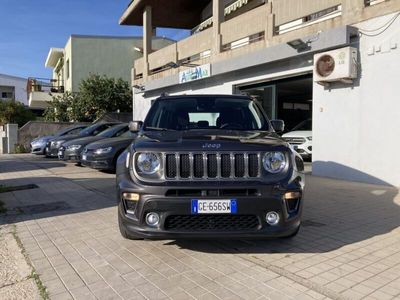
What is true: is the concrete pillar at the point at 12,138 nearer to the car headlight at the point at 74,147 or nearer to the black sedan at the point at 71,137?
the black sedan at the point at 71,137

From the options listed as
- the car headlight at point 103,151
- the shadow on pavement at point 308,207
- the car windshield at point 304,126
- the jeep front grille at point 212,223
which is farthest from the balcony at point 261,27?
the jeep front grille at point 212,223

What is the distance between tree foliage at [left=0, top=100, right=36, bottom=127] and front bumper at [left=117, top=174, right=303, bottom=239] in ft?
84.8

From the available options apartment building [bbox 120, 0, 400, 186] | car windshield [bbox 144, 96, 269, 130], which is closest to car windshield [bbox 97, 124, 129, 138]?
apartment building [bbox 120, 0, 400, 186]

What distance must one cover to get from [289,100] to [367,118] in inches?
258

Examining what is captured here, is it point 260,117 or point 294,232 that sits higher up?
point 260,117

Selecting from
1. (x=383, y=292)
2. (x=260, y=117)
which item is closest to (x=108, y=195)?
(x=260, y=117)

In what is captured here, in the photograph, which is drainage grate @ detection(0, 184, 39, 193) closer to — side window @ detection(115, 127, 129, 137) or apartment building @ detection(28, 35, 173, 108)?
side window @ detection(115, 127, 129, 137)

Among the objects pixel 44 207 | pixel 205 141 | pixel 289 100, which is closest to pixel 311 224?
pixel 205 141

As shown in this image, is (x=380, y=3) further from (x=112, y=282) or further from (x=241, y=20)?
(x=112, y=282)

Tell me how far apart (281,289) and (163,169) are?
5.26 ft

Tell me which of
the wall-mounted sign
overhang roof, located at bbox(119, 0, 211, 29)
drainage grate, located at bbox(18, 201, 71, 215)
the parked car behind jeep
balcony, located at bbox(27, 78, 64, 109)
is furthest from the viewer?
balcony, located at bbox(27, 78, 64, 109)

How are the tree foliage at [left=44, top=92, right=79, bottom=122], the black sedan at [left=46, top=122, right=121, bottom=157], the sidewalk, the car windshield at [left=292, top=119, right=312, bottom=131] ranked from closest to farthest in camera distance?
the sidewalk → the car windshield at [left=292, top=119, right=312, bottom=131] → the black sedan at [left=46, top=122, right=121, bottom=157] → the tree foliage at [left=44, top=92, right=79, bottom=122]

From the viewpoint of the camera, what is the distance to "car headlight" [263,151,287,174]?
4.26m

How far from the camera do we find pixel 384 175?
30.5 feet
